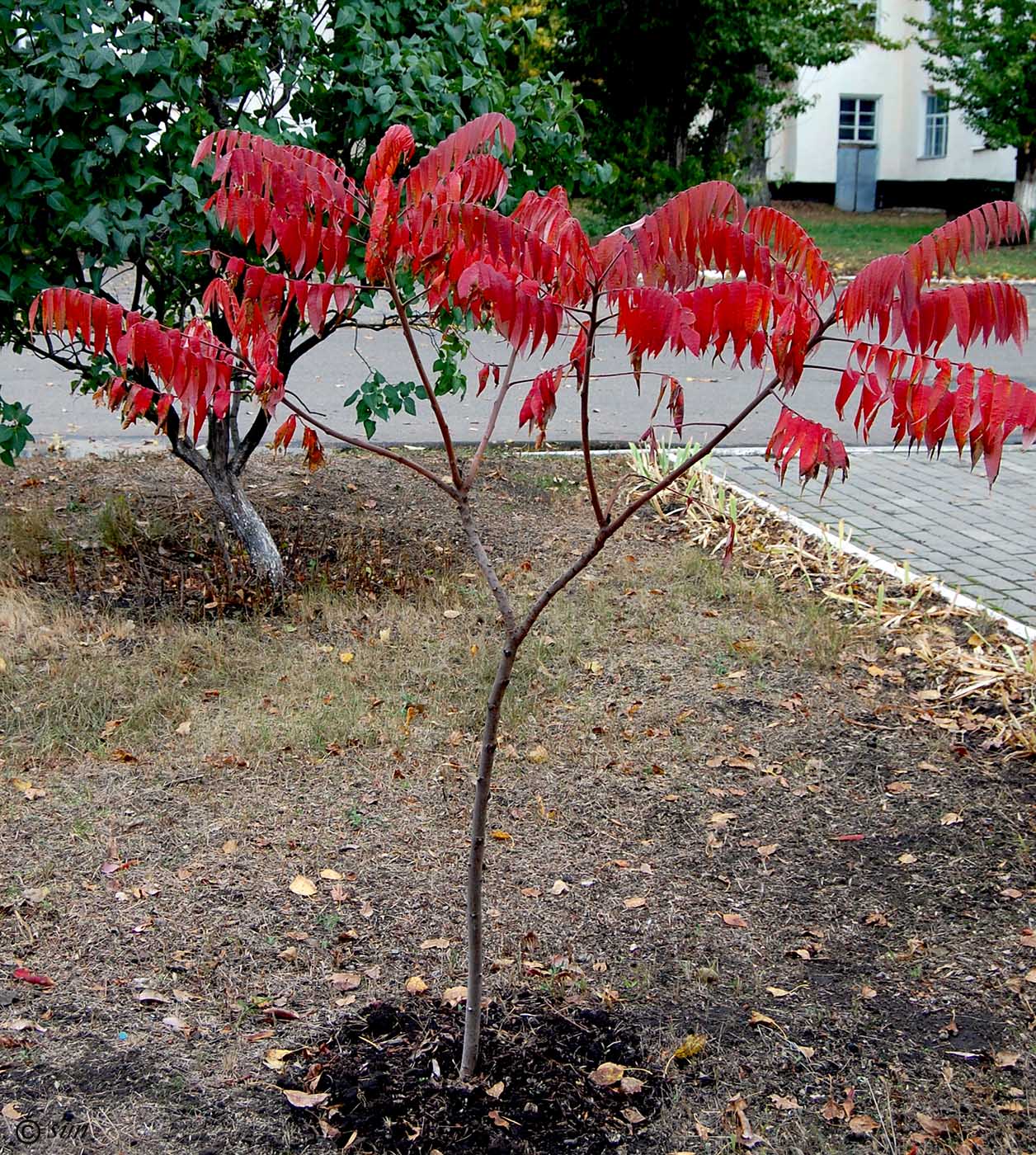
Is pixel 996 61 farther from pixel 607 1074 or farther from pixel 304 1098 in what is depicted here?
pixel 304 1098

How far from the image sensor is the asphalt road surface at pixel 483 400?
969cm

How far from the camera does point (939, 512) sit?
779 cm

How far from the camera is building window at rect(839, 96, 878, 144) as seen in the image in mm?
32844

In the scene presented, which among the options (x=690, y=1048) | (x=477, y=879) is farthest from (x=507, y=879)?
(x=477, y=879)

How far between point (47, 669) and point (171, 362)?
3.00m

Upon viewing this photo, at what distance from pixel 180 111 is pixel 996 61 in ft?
70.4

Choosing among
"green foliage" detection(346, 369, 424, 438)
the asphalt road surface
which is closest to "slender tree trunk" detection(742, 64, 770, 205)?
the asphalt road surface

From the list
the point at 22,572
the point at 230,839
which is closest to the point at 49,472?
the point at 22,572

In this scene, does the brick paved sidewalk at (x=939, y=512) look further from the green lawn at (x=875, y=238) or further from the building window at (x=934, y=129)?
the building window at (x=934, y=129)

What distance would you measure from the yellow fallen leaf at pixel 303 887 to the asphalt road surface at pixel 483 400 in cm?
473

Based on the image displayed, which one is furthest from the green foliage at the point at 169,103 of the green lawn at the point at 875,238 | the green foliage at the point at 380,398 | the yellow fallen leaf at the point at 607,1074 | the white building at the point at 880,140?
the white building at the point at 880,140

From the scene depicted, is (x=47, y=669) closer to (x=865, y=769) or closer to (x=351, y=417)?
(x=865, y=769)

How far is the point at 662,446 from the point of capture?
8633mm

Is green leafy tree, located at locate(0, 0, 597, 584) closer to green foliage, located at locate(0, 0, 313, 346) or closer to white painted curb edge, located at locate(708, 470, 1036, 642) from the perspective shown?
green foliage, located at locate(0, 0, 313, 346)
